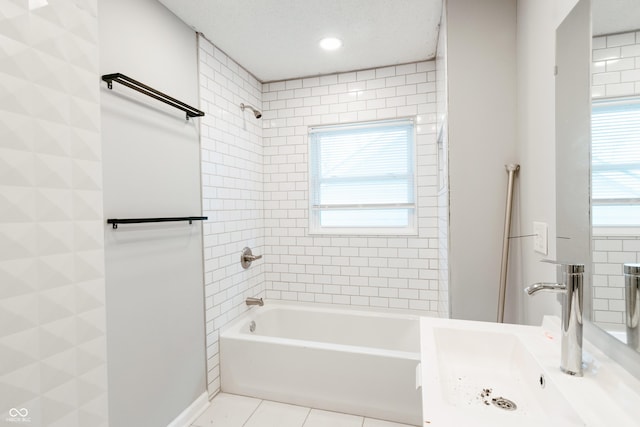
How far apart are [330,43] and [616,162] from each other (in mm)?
2081

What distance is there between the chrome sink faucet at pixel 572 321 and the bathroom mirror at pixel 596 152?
0.28 ft

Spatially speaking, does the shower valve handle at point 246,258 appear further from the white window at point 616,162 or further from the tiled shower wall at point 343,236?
the white window at point 616,162

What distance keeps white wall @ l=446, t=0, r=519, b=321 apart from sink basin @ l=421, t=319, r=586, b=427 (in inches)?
22.1

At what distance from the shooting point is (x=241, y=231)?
8.92 feet

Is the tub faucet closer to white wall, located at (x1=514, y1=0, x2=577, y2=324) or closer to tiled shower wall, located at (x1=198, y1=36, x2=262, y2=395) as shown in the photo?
tiled shower wall, located at (x1=198, y1=36, x2=262, y2=395)

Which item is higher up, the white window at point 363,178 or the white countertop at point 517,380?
the white window at point 363,178

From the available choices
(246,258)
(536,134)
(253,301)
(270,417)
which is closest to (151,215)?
Answer: (246,258)

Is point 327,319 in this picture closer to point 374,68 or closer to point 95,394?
point 95,394

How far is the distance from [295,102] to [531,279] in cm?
246

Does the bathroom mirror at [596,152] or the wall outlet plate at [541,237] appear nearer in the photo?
the bathroom mirror at [596,152]

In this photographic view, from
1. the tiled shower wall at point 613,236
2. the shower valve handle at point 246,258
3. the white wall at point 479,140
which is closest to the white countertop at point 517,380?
the tiled shower wall at point 613,236

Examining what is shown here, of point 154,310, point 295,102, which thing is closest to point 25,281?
point 154,310

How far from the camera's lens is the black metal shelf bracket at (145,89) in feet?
4.94

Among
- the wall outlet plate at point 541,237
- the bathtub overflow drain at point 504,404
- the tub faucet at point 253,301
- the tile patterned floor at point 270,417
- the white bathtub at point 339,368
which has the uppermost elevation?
the wall outlet plate at point 541,237
